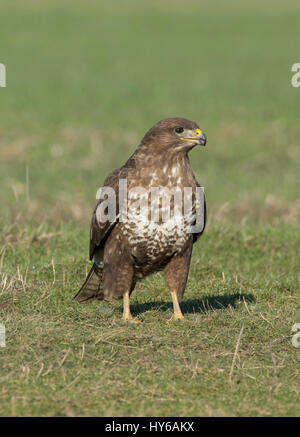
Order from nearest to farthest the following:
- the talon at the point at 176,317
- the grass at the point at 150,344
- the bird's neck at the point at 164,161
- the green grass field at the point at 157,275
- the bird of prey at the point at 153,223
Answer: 1. the grass at the point at 150,344
2. the green grass field at the point at 157,275
3. the bird of prey at the point at 153,223
4. the bird's neck at the point at 164,161
5. the talon at the point at 176,317

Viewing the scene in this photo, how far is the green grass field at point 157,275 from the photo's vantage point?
17.4 feet

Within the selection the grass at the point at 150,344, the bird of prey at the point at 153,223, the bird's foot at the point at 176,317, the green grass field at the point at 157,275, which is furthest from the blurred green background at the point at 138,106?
the bird's foot at the point at 176,317

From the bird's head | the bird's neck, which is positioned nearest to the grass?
the bird's neck

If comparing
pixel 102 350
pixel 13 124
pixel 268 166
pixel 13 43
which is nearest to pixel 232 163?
pixel 268 166

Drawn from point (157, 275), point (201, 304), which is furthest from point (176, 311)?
point (157, 275)

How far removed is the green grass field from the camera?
209 inches

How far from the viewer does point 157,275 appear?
8289 millimetres

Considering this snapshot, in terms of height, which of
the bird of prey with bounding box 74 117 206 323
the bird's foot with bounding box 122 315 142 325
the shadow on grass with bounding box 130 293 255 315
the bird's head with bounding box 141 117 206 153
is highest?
the bird's head with bounding box 141 117 206 153

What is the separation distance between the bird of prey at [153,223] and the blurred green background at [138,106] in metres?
2.69

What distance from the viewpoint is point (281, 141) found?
54.2 ft

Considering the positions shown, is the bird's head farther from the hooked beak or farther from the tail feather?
the tail feather

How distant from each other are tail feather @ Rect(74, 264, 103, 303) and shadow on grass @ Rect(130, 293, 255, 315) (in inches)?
14.1

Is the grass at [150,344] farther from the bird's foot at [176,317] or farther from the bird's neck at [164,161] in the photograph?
the bird's neck at [164,161]

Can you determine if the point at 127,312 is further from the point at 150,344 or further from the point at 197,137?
the point at 197,137
